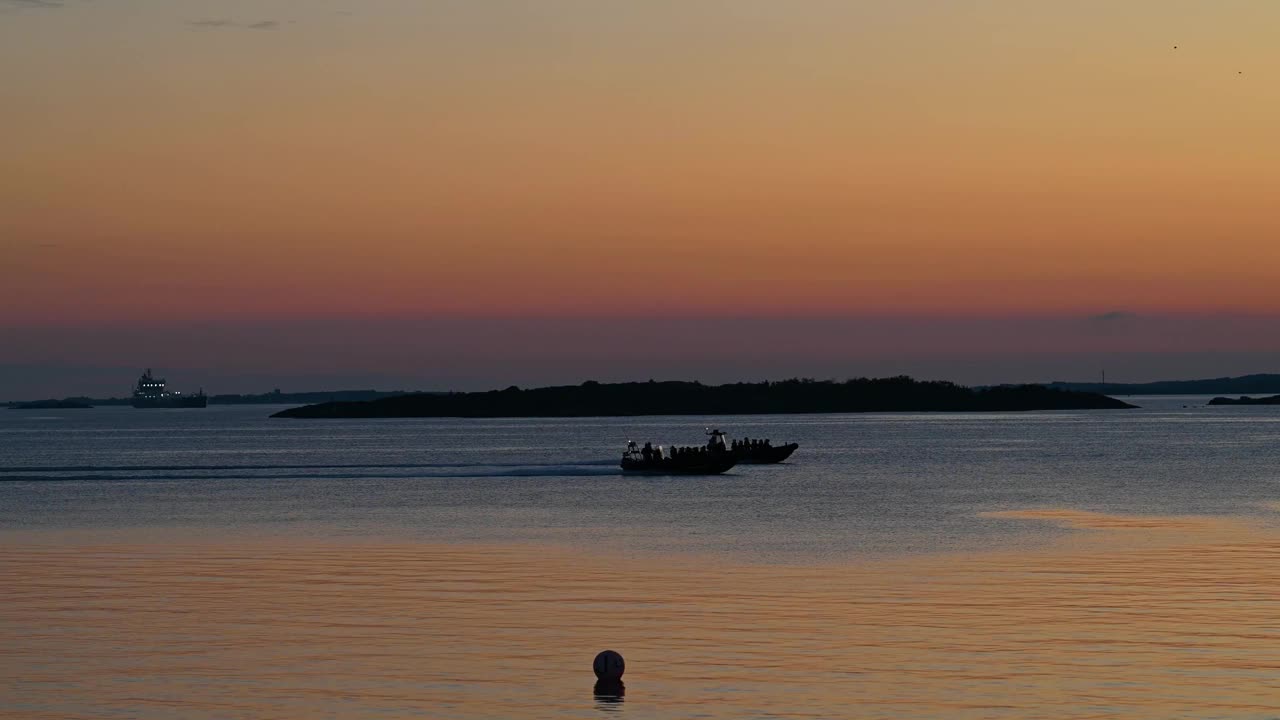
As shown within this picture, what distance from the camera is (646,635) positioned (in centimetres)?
3222

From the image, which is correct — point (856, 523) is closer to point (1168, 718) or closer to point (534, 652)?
point (534, 652)

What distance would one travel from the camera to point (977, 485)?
94.1m

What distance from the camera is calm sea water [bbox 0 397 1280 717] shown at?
26.1 meters

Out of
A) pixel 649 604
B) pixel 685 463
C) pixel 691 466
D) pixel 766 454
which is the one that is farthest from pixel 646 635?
pixel 766 454

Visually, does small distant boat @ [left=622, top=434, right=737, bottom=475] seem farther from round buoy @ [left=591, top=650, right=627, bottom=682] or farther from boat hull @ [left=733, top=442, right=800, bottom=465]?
round buoy @ [left=591, top=650, right=627, bottom=682]

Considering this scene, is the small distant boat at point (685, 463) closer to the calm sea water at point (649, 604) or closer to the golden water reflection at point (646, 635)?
the calm sea water at point (649, 604)

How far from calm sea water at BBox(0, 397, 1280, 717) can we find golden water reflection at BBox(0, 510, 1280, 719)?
3.9 inches

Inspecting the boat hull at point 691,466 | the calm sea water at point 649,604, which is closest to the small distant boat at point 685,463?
the boat hull at point 691,466

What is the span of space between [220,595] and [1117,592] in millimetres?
20027

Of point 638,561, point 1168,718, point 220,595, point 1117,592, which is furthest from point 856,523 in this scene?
point 1168,718

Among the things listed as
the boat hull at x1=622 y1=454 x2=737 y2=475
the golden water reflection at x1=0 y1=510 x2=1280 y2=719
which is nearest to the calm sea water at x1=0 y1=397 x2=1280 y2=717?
the golden water reflection at x1=0 y1=510 x2=1280 y2=719

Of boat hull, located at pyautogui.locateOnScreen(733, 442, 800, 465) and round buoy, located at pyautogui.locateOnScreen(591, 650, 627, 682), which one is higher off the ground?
boat hull, located at pyautogui.locateOnScreen(733, 442, 800, 465)

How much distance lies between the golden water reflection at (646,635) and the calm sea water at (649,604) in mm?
100

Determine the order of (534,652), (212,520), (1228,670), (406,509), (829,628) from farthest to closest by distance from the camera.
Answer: (406,509), (212,520), (829,628), (534,652), (1228,670)
